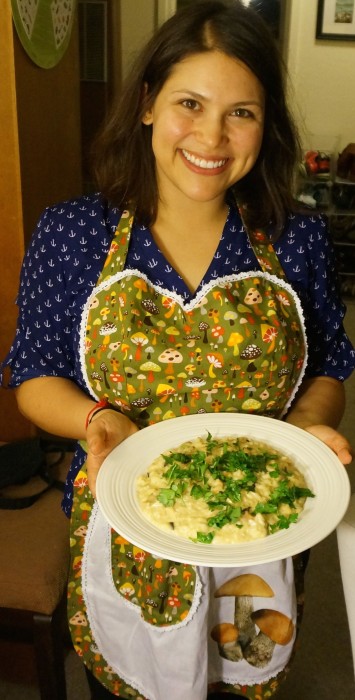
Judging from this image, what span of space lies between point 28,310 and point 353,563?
726 millimetres

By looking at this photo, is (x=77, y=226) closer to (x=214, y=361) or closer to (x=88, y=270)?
(x=88, y=270)

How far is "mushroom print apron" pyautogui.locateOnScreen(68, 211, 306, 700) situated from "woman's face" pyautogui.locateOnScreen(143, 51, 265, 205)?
0.16m

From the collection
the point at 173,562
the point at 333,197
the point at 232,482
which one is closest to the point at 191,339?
the point at 232,482

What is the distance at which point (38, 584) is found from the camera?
50.0 inches

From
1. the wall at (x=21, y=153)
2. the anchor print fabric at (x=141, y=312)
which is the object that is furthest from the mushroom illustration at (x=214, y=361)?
the wall at (x=21, y=153)

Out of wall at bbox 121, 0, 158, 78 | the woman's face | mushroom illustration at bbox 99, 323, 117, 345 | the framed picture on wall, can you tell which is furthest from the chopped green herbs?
the framed picture on wall

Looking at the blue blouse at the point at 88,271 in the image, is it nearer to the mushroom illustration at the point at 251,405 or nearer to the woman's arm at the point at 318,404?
the woman's arm at the point at 318,404

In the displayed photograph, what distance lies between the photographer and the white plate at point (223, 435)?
2.77ft

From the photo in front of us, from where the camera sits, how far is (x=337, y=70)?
439 cm

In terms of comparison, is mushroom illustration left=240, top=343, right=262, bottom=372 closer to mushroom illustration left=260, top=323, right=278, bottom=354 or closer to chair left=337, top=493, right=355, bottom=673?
mushroom illustration left=260, top=323, right=278, bottom=354

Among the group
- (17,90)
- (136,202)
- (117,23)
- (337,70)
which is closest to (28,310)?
(136,202)

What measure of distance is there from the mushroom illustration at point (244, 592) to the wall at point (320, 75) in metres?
3.74

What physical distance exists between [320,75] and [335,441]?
3984 millimetres

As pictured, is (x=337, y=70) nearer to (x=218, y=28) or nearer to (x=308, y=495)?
(x=218, y=28)
